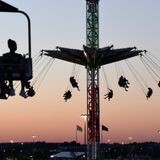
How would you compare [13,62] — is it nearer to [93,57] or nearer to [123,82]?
[123,82]

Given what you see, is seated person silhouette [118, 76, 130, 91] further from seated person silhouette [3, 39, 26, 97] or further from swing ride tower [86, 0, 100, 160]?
seated person silhouette [3, 39, 26, 97]

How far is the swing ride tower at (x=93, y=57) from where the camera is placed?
60.6 m

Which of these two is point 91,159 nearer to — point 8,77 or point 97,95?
point 97,95

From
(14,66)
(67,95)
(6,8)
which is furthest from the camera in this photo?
(67,95)

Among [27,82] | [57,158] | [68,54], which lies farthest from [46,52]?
[57,158]

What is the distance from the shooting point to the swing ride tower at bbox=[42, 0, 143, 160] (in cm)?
6061

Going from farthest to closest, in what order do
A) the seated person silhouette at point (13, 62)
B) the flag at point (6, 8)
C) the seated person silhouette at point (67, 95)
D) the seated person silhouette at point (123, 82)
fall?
the seated person silhouette at point (67, 95)
the seated person silhouette at point (123, 82)
the seated person silhouette at point (13, 62)
the flag at point (6, 8)

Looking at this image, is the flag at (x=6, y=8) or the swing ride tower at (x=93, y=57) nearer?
the flag at (x=6, y=8)

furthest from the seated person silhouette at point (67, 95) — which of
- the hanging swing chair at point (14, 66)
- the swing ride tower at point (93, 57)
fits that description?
the hanging swing chair at point (14, 66)

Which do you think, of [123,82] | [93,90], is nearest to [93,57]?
[93,90]

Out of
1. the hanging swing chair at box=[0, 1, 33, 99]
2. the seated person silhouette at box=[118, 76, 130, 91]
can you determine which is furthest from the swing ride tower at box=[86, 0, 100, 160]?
the hanging swing chair at box=[0, 1, 33, 99]

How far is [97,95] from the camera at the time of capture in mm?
66250

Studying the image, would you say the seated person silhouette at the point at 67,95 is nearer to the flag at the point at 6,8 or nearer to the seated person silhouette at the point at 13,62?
the seated person silhouette at the point at 13,62

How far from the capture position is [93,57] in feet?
207
